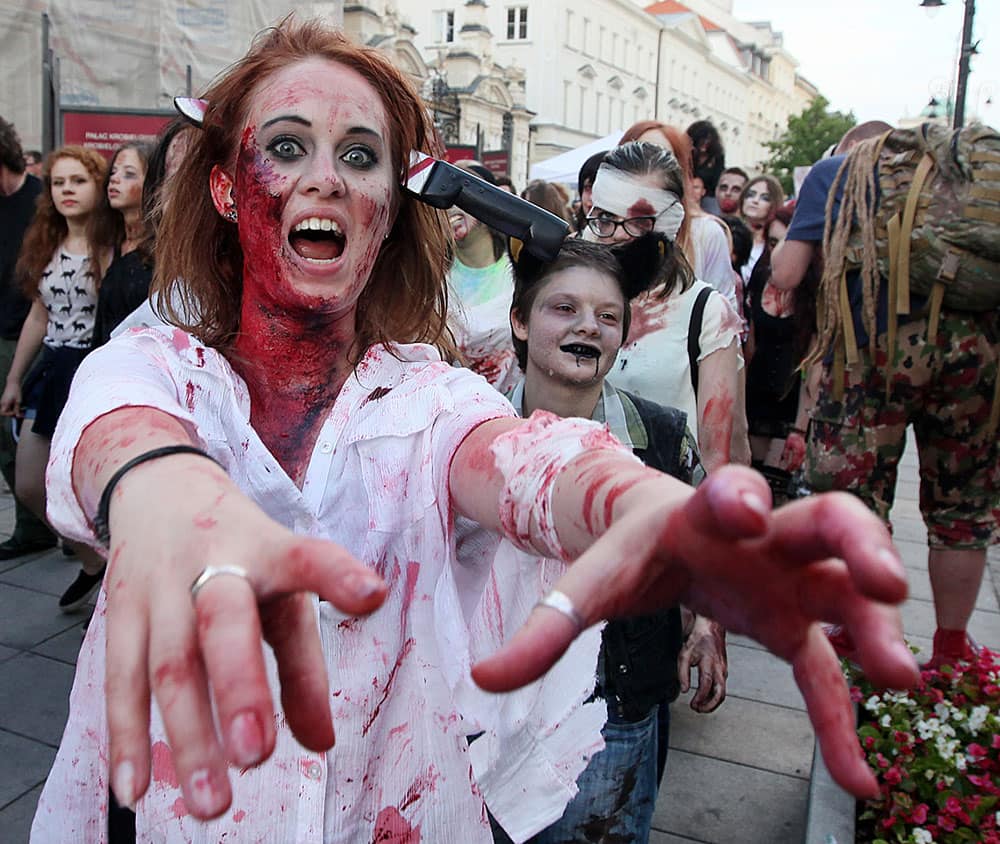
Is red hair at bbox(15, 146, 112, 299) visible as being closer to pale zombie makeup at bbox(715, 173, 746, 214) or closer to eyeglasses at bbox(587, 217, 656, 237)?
eyeglasses at bbox(587, 217, 656, 237)

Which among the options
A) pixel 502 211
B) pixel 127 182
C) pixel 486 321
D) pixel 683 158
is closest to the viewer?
pixel 502 211

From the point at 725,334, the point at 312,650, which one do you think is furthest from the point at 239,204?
the point at 725,334

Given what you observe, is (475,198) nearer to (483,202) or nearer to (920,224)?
(483,202)

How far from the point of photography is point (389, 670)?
148cm

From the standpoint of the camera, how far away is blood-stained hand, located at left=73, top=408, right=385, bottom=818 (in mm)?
723

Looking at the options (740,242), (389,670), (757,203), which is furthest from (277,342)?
(757,203)

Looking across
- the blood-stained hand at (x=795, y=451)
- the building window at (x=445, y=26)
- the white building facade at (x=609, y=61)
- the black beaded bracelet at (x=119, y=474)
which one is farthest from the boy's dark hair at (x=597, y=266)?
the building window at (x=445, y=26)

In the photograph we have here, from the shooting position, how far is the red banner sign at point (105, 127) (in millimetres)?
7422

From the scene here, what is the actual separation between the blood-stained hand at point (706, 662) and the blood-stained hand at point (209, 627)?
1.67m

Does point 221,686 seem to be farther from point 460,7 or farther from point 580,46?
point 580,46

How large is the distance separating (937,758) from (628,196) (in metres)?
1.95

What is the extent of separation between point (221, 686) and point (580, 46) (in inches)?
2294

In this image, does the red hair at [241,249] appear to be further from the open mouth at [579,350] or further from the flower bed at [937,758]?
the flower bed at [937,758]

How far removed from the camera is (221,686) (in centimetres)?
72
